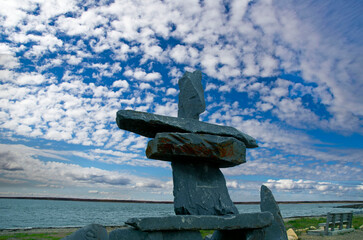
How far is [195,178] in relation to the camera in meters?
5.81

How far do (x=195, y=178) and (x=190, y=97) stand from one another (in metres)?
1.83

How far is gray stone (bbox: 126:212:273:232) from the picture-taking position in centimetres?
470

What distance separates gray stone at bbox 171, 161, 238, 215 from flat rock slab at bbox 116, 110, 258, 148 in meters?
0.74

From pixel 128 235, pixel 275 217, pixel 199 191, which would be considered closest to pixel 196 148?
pixel 199 191

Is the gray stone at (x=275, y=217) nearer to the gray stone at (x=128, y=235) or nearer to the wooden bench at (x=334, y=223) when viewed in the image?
the gray stone at (x=128, y=235)

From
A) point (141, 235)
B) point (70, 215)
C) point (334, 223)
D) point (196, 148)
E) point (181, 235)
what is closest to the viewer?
point (141, 235)

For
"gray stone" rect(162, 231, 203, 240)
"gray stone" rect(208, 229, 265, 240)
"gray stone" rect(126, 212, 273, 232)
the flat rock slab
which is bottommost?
"gray stone" rect(208, 229, 265, 240)

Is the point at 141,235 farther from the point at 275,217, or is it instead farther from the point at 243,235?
the point at 275,217

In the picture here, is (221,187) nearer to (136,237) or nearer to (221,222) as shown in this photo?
(221,222)

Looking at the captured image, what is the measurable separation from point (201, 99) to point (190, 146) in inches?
57.9

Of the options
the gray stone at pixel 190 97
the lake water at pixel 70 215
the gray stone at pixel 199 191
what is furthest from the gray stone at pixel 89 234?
the lake water at pixel 70 215

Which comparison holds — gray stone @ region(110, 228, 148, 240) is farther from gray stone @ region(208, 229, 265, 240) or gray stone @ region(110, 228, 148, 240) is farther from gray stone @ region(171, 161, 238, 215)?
gray stone @ region(208, 229, 265, 240)

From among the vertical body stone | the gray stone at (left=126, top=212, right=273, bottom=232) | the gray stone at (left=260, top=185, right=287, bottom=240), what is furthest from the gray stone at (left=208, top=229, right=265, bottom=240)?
the gray stone at (left=260, top=185, right=287, bottom=240)

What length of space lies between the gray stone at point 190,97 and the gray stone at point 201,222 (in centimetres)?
227
